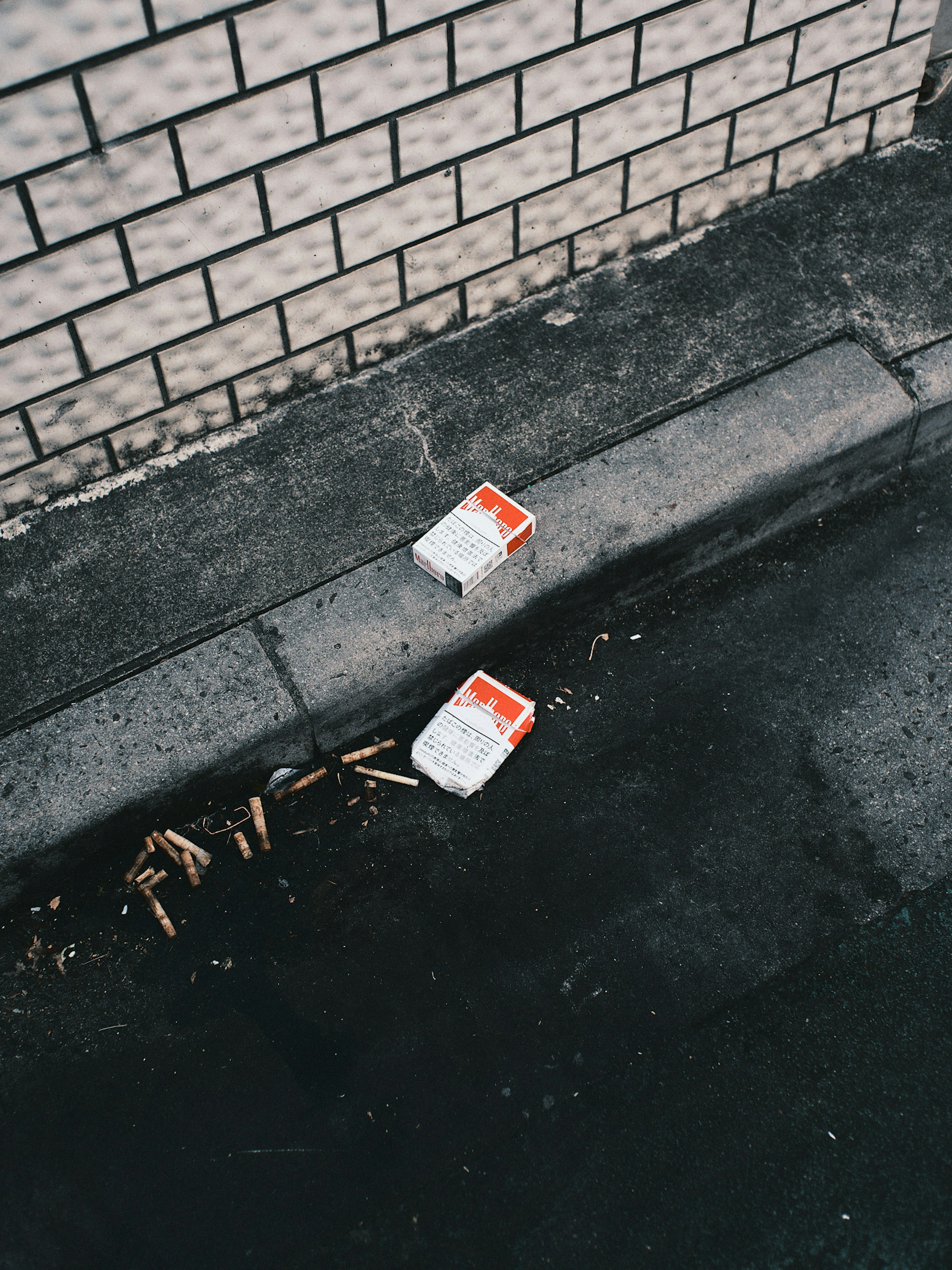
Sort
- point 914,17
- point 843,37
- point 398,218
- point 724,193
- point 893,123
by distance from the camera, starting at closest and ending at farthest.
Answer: point 398,218
point 843,37
point 914,17
point 724,193
point 893,123

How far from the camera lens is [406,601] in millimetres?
3910

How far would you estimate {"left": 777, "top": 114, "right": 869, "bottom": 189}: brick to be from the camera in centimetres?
490

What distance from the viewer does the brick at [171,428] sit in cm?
412

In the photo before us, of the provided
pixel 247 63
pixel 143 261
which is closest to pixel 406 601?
pixel 143 261

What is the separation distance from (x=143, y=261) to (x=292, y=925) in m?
2.23

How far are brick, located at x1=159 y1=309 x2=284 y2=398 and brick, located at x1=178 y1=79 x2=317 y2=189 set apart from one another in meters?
0.55

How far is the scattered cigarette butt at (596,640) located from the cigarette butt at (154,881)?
5.54 ft

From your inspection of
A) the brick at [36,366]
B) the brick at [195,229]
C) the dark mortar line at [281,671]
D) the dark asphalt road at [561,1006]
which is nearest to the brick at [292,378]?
the brick at [195,229]

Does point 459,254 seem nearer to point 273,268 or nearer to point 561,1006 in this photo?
point 273,268

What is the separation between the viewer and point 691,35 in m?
4.24

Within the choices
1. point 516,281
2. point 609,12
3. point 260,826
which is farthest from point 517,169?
point 260,826

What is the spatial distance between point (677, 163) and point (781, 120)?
1.73 feet

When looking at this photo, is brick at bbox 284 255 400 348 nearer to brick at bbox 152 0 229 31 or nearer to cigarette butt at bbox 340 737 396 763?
brick at bbox 152 0 229 31

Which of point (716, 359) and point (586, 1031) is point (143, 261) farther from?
point (586, 1031)
